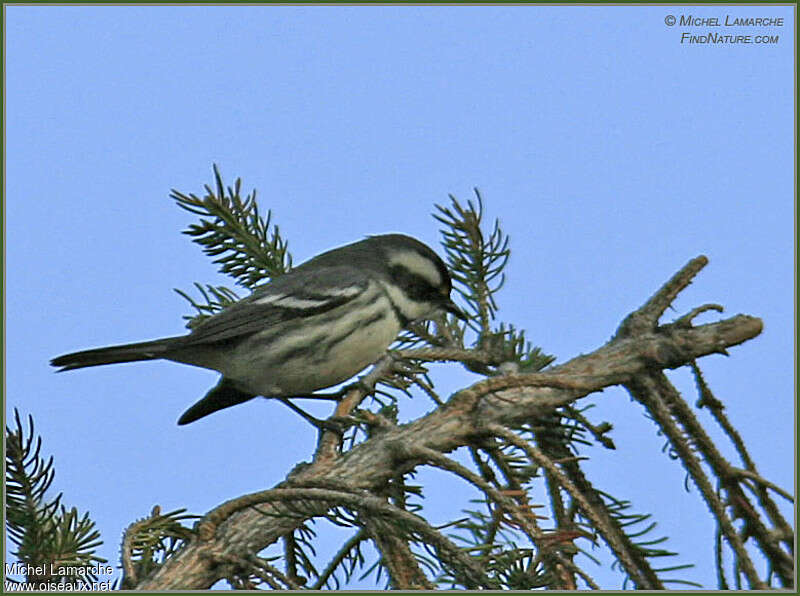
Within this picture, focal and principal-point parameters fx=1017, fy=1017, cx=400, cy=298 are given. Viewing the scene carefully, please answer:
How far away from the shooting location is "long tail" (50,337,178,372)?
360 centimetres

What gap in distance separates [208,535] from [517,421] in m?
0.81

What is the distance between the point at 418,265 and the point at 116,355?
132 cm

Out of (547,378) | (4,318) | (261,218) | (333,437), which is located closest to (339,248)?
(261,218)

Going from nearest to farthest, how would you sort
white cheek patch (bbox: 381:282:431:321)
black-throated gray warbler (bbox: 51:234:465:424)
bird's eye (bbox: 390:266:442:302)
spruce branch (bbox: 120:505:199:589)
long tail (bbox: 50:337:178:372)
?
spruce branch (bbox: 120:505:199:589) < long tail (bbox: 50:337:178:372) < black-throated gray warbler (bbox: 51:234:465:424) < white cheek patch (bbox: 381:282:431:321) < bird's eye (bbox: 390:266:442:302)

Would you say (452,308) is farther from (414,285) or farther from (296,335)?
(296,335)

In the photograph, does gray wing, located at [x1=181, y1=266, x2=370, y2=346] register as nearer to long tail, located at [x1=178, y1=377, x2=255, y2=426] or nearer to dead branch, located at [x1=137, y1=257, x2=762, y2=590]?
long tail, located at [x1=178, y1=377, x2=255, y2=426]

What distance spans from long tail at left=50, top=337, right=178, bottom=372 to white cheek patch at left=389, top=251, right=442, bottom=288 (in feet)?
3.44

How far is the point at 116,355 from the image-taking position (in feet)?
12.4

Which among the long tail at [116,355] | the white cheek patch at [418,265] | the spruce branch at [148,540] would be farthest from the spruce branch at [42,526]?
the white cheek patch at [418,265]

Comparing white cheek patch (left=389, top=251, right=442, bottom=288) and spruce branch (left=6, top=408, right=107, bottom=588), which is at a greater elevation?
white cheek patch (left=389, top=251, right=442, bottom=288)

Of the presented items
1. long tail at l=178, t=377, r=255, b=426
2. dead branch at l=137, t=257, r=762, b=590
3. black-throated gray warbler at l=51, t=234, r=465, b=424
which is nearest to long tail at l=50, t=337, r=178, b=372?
black-throated gray warbler at l=51, t=234, r=465, b=424

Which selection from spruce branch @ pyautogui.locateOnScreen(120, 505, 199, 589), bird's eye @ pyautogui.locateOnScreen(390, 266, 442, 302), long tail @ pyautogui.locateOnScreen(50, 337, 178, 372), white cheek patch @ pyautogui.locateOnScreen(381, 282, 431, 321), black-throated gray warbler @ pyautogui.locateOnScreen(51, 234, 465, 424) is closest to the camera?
spruce branch @ pyautogui.locateOnScreen(120, 505, 199, 589)

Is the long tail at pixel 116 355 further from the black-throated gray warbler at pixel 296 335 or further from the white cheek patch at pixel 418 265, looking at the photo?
the white cheek patch at pixel 418 265

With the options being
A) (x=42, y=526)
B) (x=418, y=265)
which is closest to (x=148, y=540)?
(x=42, y=526)
